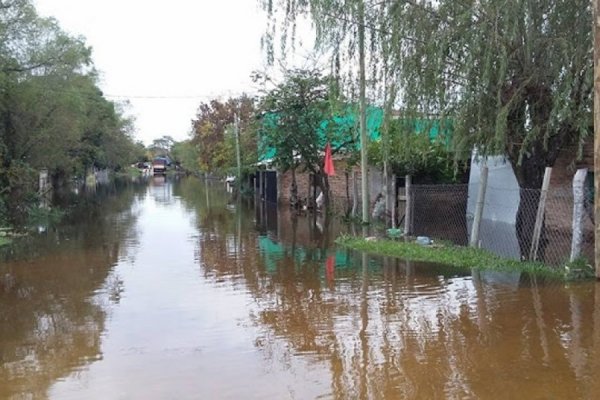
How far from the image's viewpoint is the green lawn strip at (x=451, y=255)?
9.96 metres

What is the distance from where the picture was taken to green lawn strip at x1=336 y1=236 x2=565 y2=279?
996cm

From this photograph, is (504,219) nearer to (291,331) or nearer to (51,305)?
(291,331)

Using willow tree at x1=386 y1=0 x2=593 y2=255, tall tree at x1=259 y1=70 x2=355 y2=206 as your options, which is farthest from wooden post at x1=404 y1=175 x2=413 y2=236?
tall tree at x1=259 y1=70 x2=355 y2=206

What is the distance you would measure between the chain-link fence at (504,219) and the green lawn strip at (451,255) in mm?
772

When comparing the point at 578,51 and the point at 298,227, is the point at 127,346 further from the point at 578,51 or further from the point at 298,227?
the point at 298,227

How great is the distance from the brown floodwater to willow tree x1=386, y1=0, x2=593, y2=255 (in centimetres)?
260

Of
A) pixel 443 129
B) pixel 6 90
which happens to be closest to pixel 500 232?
pixel 443 129

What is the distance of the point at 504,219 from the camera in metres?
18.0

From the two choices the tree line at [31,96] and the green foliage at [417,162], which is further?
the tree line at [31,96]

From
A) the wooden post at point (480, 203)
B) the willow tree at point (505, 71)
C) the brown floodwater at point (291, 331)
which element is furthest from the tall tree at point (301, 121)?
the willow tree at point (505, 71)

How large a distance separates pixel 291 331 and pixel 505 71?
5649 mm

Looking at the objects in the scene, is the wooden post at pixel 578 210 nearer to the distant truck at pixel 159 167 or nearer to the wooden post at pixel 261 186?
the wooden post at pixel 261 186

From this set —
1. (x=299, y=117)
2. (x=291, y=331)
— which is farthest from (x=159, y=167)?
(x=291, y=331)

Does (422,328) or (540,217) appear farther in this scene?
(540,217)
